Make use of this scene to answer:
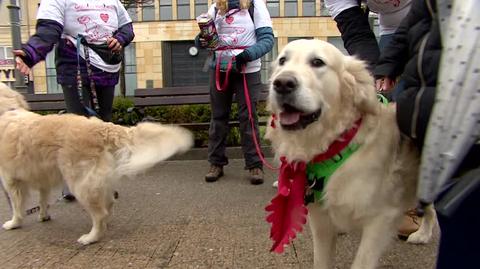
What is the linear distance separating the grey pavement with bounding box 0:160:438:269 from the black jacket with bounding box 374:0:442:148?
1464mm

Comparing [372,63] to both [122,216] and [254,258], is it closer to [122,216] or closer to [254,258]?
[254,258]

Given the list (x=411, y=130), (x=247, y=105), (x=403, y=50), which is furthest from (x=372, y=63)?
(x=247, y=105)

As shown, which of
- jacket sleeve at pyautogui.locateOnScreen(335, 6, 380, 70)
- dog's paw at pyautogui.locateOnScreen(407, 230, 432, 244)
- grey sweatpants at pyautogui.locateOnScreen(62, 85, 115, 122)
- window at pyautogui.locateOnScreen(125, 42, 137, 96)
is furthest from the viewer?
window at pyautogui.locateOnScreen(125, 42, 137, 96)

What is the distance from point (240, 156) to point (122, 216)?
2.89 metres

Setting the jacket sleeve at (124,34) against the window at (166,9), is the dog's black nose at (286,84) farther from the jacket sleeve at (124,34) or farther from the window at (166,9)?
the window at (166,9)

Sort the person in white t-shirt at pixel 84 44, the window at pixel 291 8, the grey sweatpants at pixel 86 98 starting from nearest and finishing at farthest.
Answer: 1. the person in white t-shirt at pixel 84 44
2. the grey sweatpants at pixel 86 98
3. the window at pixel 291 8

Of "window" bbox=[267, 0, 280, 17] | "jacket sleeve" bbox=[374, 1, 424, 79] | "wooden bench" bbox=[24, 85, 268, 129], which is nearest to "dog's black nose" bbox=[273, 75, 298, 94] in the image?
"jacket sleeve" bbox=[374, 1, 424, 79]

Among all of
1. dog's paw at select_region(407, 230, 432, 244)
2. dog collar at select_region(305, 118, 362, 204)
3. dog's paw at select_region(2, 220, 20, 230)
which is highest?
dog collar at select_region(305, 118, 362, 204)

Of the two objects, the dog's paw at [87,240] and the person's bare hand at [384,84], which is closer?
the person's bare hand at [384,84]

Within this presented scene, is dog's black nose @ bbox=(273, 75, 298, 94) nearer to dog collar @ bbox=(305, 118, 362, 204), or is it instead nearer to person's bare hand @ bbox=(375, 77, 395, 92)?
dog collar @ bbox=(305, 118, 362, 204)

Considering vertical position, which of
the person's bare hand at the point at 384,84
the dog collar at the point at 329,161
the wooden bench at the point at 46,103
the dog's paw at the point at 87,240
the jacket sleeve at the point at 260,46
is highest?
the jacket sleeve at the point at 260,46

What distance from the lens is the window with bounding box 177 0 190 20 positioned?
29609 millimetres

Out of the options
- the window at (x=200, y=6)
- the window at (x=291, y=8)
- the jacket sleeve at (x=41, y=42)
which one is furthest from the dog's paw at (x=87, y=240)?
the window at (x=291, y=8)

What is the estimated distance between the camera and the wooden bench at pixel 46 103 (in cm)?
728
